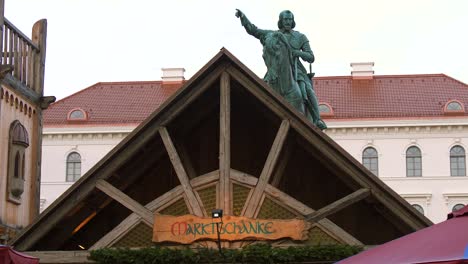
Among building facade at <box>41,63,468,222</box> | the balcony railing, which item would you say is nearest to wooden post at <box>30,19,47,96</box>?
the balcony railing

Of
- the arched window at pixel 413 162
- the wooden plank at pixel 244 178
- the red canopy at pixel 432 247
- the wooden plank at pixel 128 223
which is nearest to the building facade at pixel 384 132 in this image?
the arched window at pixel 413 162

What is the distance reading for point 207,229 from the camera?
13.5 m

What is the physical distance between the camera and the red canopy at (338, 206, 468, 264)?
8.43 m

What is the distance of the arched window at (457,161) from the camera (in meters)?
59.1

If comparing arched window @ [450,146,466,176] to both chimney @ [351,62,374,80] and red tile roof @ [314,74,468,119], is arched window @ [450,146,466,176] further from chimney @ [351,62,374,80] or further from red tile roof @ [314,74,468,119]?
chimney @ [351,62,374,80]

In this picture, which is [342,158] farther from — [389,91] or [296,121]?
[389,91]

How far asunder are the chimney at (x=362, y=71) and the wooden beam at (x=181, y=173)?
161ft

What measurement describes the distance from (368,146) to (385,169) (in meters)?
1.77

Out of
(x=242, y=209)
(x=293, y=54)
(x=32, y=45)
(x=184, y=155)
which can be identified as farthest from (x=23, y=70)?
(x=242, y=209)

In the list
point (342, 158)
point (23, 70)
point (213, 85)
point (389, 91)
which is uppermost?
point (389, 91)

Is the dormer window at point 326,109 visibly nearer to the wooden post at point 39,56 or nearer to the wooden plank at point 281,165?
the wooden post at point 39,56

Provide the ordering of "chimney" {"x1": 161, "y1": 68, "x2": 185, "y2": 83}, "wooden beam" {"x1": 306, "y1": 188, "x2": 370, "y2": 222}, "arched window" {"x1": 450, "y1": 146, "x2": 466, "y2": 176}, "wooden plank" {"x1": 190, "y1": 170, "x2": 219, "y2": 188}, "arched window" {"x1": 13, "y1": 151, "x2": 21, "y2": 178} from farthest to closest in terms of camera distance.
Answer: "chimney" {"x1": 161, "y1": 68, "x2": 185, "y2": 83}, "arched window" {"x1": 450, "y1": 146, "x2": 466, "y2": 176}, "arched window" {"x1": 13, "y1": 151, "x2": 21, "y2": 178}, "wooden plank" {"x1": 190, "y1": 170, "x2": 219, "y2": 188}, "wooden beam" {"x1": 306, "y1": 188, "x2": 370, "y2": 222}

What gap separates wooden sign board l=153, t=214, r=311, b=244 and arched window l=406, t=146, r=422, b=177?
46.8 metres

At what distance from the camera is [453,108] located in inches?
2343
